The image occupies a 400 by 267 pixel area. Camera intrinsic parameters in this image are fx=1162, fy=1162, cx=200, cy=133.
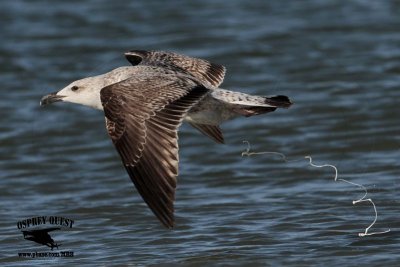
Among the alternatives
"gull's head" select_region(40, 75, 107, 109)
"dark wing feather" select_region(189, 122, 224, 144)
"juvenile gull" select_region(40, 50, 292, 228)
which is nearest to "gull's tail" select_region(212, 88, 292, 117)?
"juvenile gull" select_region(40, 50, 292, 228)

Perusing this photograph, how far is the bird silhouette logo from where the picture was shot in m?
8.01

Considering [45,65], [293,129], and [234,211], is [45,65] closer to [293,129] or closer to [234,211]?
[293,129]

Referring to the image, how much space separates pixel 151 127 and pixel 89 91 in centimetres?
106

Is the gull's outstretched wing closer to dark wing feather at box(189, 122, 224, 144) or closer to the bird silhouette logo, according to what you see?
dark wing feather at box(189, 122, 224, 144)

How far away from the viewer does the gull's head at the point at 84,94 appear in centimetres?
809

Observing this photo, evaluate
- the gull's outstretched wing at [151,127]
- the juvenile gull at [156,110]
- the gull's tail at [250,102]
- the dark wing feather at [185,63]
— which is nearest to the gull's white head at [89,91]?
the juvenile gull at [156,110]

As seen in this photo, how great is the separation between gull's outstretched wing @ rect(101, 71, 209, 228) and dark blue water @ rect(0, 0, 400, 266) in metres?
0.76

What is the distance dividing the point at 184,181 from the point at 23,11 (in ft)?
25.8

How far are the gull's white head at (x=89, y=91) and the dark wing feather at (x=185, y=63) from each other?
569 millimetres

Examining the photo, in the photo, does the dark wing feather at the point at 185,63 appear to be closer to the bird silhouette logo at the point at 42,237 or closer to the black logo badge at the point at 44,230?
the black logo badge at the point at 44,230

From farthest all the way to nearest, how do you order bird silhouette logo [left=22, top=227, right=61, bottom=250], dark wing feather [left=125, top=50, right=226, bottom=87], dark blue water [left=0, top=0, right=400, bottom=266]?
dark wing feather [left=125, top=50, right=226, bottom=87]
bird silhouette logo [left=22, top=227, right=61, bottom=250]
dark blue water [left=0, top=0, right=400, bottom=266]

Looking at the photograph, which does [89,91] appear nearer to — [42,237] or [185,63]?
[42,237]

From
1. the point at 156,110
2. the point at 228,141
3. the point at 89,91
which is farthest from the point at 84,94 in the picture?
the point at 228,141

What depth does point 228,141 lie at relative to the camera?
434 inches
